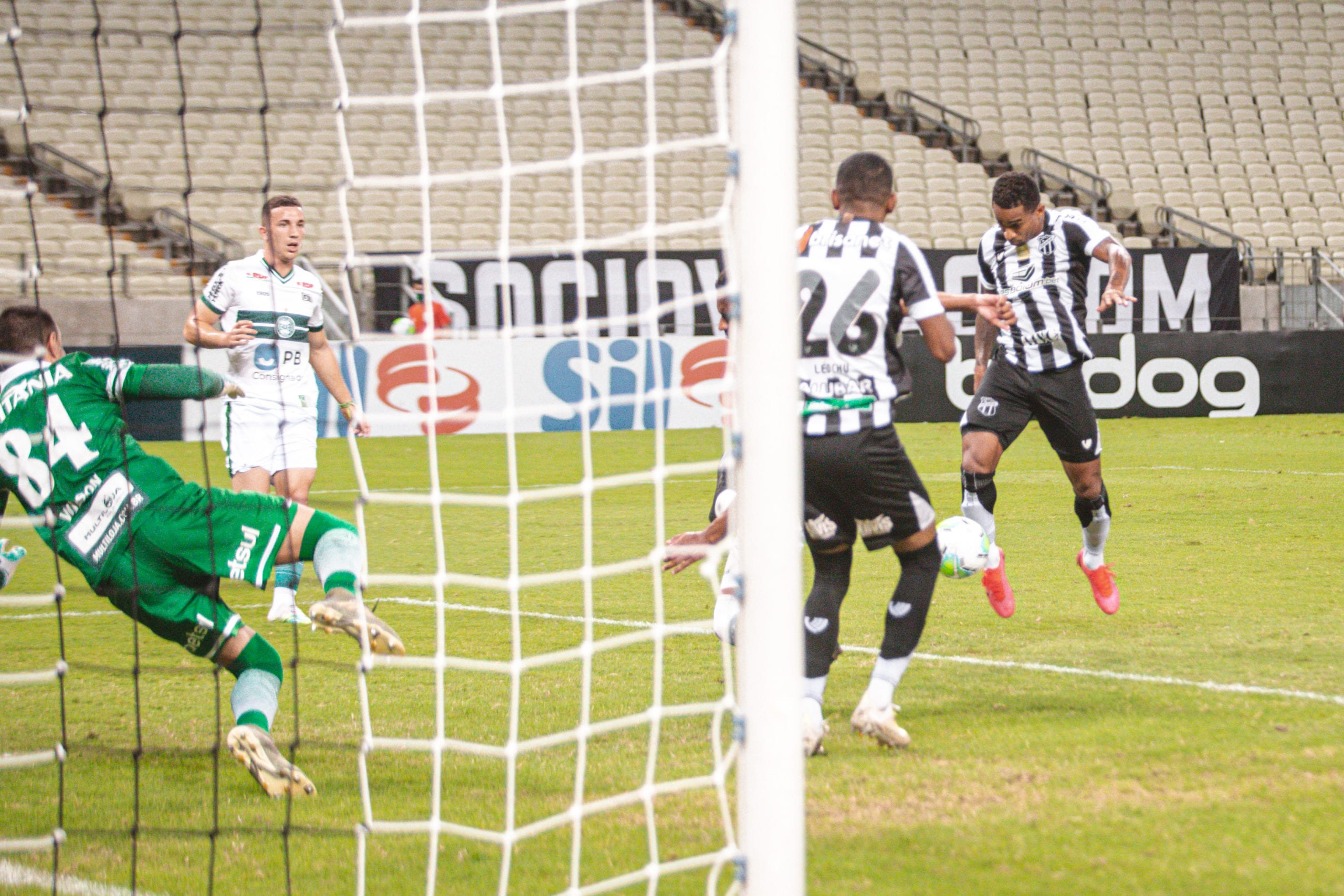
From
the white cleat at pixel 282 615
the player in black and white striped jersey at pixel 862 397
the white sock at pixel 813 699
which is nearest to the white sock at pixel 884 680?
the player in black and white striped jersey at pixel 862 397

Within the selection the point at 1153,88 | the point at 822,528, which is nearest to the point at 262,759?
the point at 822,528

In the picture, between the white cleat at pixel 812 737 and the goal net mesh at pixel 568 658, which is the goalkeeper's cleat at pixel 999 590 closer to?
the goal net mesh at pixel 568 658

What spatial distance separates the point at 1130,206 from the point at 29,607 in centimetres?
1755

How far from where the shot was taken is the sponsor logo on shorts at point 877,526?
4.09 meters

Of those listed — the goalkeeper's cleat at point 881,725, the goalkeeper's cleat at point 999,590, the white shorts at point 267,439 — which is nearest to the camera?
the goalkeeper's cleat at point 881,725

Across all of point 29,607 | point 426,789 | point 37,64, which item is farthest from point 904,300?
point 37,64

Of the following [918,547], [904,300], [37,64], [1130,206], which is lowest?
[918,547]

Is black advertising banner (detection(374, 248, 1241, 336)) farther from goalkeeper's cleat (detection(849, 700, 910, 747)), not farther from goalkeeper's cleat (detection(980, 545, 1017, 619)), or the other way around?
goalkeeper's cleat (detection(849, 700, 910, 747))

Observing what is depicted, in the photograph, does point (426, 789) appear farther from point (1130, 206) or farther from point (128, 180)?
point (1130, 206)

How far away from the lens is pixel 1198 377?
55.5 feet

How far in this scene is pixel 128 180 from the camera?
18.5 m

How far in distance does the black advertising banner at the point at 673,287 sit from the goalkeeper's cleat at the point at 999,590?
10.7m

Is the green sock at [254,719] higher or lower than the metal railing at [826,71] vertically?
lower

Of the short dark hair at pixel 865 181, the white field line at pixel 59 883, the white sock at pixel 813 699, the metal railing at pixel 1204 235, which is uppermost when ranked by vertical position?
the metal railing at pixel 1204 235
